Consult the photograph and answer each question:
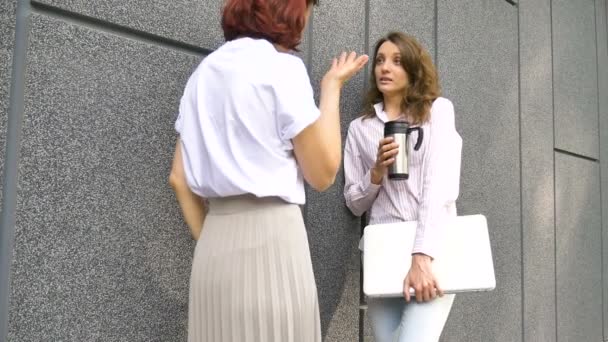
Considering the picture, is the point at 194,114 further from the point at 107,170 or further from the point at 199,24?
the point at 199,24

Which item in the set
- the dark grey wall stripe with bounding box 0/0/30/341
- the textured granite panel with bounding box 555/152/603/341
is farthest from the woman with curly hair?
the textured granite panel with bounding box 555/152/603/341

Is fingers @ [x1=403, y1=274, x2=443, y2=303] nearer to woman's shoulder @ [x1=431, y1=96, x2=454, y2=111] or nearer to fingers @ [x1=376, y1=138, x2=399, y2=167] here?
fingers @ [x1=376, y1=138, x2=399, y2=167]

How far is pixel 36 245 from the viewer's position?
2.27 meters

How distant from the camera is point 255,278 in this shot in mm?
1825

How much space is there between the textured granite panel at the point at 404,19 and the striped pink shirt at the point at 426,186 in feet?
3.35

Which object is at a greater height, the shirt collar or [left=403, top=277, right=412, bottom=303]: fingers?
the shirt collar

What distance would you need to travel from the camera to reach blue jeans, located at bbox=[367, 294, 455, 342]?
8.99ft

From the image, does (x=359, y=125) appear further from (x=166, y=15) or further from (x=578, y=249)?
(x=578, y=249)

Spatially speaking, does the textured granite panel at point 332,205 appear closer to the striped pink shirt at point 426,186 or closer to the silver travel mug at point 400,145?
the striped pink shirt at point 426,186

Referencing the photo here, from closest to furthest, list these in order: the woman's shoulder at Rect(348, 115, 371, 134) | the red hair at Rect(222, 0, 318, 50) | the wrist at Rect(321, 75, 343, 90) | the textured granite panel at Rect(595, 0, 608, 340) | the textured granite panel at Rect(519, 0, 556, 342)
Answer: the red hair at Rect(222, 0, 318, 50) < the wrist at Rect(321, 75, 343, 90) < the woman's shoulder at Rect(348, 115, 371, 134) < the textured granite panel at Rect(519, 0, 556, 342) < the textured granite panel at Rect(595, 0, 608, 340)

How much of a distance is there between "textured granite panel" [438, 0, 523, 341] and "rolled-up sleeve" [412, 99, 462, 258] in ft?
5.98

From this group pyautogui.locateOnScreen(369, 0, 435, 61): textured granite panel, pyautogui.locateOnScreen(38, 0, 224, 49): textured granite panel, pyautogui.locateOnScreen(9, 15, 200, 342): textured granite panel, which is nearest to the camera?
pyautogui.locateOnScreen(9, 15, 200, 342): textured granite panel

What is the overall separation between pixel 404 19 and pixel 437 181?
1.80m

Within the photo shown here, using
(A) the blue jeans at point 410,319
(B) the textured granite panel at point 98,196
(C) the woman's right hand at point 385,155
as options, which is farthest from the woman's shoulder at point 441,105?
(B) the textured granite panel at point 98,196
